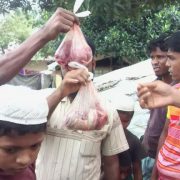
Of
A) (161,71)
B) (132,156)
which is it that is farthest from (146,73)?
(132,156)

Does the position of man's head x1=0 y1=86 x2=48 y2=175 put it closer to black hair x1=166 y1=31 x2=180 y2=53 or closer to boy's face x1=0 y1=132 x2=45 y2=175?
boy's face x1=0 y1=132 x2=45 y2=175

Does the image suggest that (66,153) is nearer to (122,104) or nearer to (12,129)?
(12,129)

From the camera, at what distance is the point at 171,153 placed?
2.74 meters

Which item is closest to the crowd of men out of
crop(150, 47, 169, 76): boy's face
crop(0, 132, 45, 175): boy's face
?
crop(0, 132, 45, 175): boy's face

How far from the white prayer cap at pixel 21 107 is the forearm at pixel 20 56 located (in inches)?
13.9

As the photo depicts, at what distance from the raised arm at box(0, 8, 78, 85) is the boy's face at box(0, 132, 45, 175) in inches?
19.4

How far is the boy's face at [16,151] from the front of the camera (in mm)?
1466

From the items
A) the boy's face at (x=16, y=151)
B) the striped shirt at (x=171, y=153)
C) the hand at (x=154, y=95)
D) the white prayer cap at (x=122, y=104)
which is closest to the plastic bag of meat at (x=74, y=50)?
the hand at (x=154, y=95)

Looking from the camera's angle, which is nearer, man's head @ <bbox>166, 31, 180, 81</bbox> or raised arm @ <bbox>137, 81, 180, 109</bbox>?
raised arm @ <bbox>137, 81, 180, 109</bbox>

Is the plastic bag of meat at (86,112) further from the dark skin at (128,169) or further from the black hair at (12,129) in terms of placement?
the dark skin at (128,169)

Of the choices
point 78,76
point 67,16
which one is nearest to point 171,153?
point 78,76

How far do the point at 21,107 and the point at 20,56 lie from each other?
500 mm

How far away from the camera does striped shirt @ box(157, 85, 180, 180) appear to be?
2.70 meters

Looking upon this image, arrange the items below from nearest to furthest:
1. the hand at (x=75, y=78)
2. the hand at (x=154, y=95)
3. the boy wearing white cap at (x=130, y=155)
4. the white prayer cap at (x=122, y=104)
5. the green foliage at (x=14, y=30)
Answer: the hand at (x=154, y=95) → the hand at (x=75, y=78) → the boy wearing white cap at (x=130, y=155) → the white prayer cap at (x=122, y=104) → the green foliage at (x=14, y=30)
